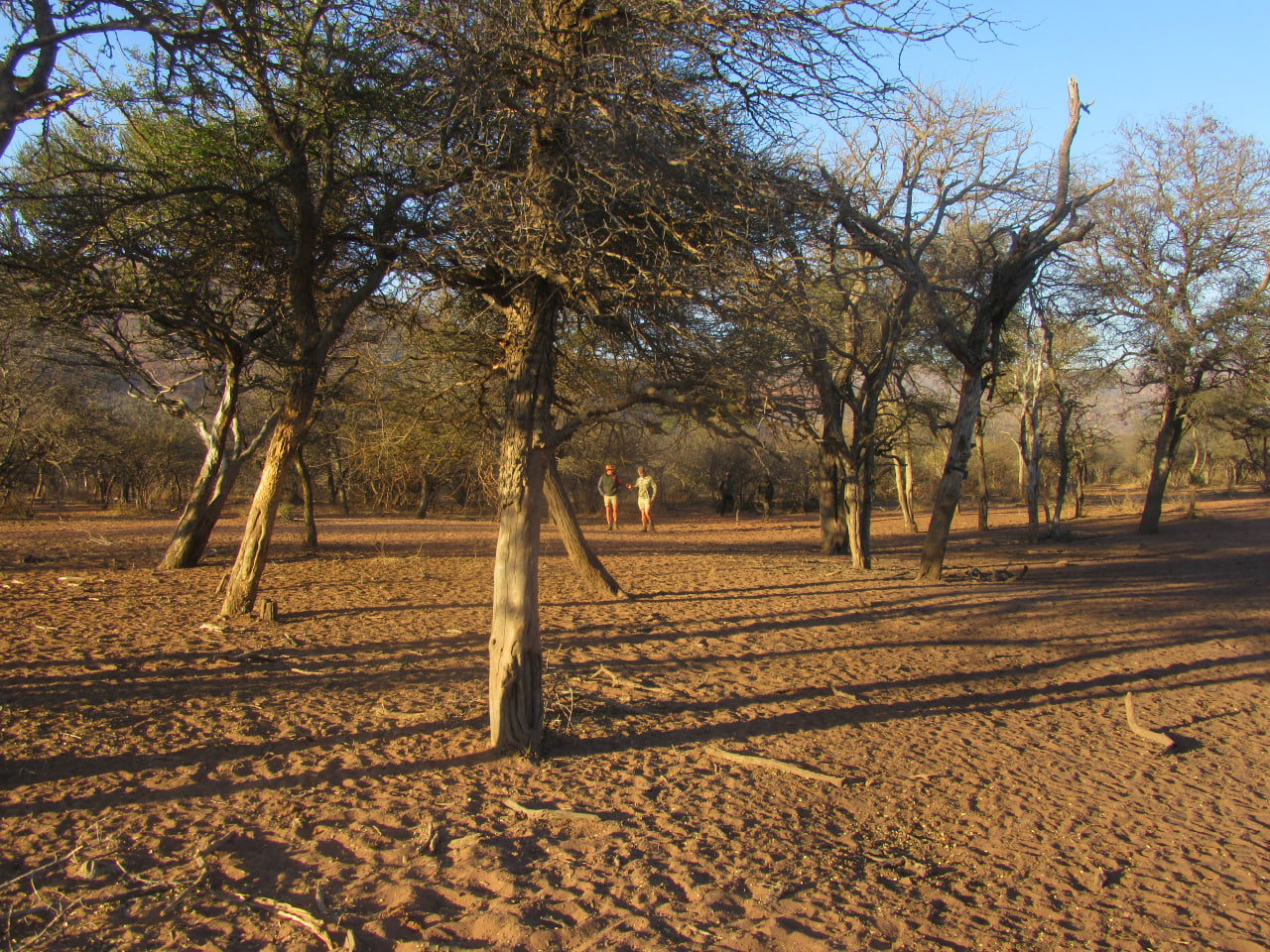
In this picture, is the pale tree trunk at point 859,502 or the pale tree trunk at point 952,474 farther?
the pale tree trunk at point 859,502

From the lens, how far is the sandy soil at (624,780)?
10.4ft

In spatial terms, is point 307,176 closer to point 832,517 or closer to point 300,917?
point 300,917

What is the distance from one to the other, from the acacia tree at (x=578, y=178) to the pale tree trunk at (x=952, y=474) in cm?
811

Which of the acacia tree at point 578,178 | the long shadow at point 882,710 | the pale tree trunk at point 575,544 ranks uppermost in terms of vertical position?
the acacia tree at point 578,178

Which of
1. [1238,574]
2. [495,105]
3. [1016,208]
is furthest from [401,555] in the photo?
[1238,574]

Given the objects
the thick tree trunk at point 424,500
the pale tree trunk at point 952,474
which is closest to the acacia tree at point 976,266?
the pale tree trunk at point 952,474

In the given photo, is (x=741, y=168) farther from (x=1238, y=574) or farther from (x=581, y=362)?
(x=1238, y=574)

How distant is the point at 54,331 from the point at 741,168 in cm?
866

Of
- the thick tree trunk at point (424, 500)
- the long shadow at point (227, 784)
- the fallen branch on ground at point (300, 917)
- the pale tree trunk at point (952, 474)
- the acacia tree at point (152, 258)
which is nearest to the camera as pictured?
the fallen branch on ground at point (300, 917)

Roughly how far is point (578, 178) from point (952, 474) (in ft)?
31.6

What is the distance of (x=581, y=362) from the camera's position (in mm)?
8383

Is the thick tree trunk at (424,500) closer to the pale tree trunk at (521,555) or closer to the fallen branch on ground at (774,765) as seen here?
the pale tree trunk at (521,555)

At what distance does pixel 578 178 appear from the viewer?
447cm

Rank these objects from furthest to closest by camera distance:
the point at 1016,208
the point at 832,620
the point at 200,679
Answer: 1. the point at 1016,208
2. the point at 832,620
3. the point at 200,679
